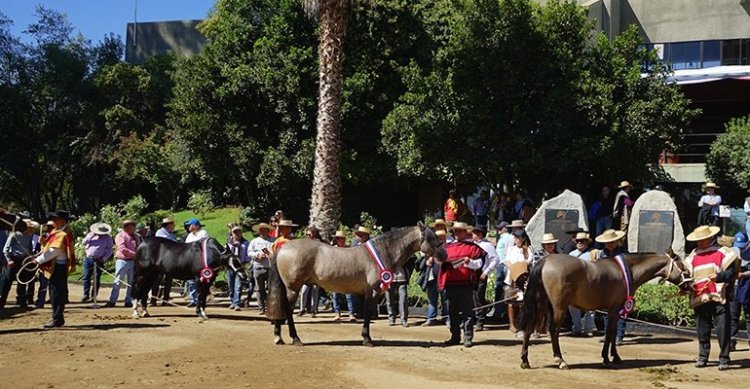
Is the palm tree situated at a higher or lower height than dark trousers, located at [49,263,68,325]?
higher

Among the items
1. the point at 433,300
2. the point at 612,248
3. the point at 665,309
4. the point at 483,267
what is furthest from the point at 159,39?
the point at 612,248

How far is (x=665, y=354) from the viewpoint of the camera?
46.1 ft

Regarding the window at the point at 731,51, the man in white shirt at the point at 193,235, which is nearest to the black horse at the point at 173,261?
the man in white shirt at the point at 193,235

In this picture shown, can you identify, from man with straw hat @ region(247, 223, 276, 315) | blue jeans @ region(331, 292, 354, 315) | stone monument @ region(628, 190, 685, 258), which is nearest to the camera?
blue jeans @ region(331, 292, 354, 315)

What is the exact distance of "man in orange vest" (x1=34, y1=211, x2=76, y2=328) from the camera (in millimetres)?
15125

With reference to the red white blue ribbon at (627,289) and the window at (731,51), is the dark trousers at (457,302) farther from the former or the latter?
the window at (731,51)

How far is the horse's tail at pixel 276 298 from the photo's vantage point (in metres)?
13.9

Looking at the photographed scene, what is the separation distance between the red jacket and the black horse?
5.20 meters

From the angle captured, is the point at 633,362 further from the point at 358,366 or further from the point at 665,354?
the point at 358,366

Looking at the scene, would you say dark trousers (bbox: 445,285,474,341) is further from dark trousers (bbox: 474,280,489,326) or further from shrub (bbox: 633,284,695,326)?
shrub (bbox: 633,284,695,326)

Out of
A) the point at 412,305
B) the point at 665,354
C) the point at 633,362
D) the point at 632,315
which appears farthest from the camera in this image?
the point at 412,305

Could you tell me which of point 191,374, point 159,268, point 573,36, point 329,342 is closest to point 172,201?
point 573,36

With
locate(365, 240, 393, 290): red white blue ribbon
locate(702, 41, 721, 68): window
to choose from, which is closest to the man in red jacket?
locate(365, 240, 393, 290): red white blue ribbon

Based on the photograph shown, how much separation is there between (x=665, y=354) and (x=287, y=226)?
25.0 feet
